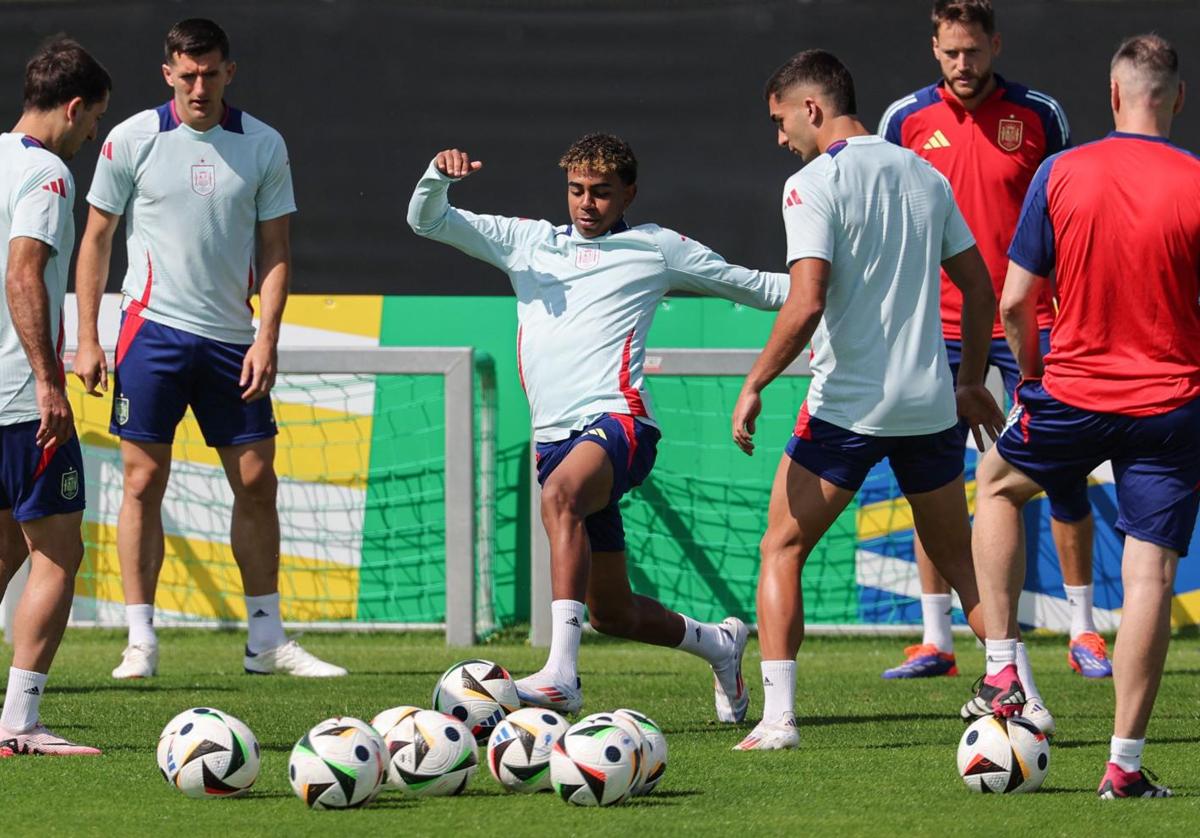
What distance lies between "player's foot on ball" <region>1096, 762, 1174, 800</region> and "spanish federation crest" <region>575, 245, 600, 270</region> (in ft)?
8.47

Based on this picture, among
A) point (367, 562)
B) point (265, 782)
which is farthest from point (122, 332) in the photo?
point (265, 782)

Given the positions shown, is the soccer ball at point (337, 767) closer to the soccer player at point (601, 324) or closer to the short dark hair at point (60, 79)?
the soccer player at point (601, 324)

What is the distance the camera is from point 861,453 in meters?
5.80

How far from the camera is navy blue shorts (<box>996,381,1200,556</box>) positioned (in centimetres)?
488

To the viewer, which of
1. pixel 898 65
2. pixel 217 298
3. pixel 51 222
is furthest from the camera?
pixel 898 65

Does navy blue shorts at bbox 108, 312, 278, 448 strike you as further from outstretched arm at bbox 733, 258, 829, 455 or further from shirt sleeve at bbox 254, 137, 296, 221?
outstretched arm at bbox 733, 258, 829, 455

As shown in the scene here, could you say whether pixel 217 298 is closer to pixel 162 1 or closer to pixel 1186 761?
pixel 162 1

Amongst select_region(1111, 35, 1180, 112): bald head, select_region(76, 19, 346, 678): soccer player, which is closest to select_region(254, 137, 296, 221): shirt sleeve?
select_region(76, 19, 346, 678): soccer player

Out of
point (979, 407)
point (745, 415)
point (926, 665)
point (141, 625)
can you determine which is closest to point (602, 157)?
point (745, 415)

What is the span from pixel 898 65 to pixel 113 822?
20.8 ft

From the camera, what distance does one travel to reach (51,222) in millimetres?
5492

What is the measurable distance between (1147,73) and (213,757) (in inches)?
119

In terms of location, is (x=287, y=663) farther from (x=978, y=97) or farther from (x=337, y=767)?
(x=978, y=97)

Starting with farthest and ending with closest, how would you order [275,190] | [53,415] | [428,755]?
[275,190]
[53,415]
[428,755]
